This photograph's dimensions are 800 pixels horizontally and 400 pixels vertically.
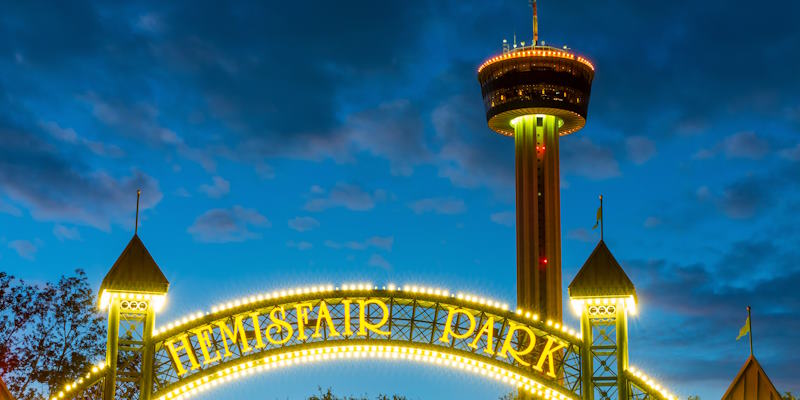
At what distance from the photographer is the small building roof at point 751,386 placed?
2556 cm

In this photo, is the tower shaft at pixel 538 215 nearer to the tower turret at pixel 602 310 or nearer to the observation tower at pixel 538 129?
the observation tower at pixel 538 129

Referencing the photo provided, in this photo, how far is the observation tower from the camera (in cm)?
8919

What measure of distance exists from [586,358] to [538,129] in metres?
67.1

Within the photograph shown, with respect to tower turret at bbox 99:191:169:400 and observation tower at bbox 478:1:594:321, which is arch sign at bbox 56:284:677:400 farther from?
observation tower at bbox 478:1:594:321

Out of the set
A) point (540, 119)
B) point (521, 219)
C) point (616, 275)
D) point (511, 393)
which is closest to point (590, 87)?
point (540, 119)

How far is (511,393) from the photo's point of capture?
8069 centimetres

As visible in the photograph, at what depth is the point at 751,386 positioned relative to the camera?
25.8 meters

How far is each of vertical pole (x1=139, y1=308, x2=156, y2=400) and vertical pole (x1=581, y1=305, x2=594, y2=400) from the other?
36.7 feet

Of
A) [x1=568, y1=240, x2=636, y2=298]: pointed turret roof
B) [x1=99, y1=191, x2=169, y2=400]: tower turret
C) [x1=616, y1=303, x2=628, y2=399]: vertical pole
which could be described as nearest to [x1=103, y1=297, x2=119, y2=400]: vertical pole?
[x1=99, y1=191, x2=169, y2=400]: tower turret

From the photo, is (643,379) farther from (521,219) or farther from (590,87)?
(590,87)

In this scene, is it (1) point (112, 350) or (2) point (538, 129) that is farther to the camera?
(2) point (538, 129)

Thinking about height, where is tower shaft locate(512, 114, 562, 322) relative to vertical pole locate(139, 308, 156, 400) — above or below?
above

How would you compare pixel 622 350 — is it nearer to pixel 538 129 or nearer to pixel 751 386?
pixel 751 386

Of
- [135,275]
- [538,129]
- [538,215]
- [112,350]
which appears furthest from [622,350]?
[538,129]
